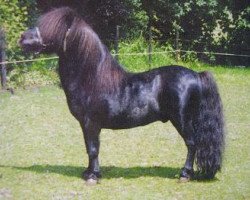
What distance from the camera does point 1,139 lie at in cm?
949

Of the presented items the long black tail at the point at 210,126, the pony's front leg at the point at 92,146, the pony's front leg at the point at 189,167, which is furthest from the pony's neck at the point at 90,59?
the pony's front leg at the point at 189,167

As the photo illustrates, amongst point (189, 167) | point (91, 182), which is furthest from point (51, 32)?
point (189, 167)

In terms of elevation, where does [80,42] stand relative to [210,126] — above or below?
above

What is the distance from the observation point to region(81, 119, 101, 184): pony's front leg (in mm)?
6758

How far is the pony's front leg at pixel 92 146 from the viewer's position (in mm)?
6758

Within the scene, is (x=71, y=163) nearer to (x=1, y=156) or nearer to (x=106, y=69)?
(x=1, y=156)

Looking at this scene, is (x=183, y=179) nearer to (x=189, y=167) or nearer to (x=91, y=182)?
(x=189, y=167)

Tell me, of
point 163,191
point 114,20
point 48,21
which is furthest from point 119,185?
point 114,20

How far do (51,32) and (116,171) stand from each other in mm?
2410

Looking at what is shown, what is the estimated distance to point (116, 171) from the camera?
24.6 feet

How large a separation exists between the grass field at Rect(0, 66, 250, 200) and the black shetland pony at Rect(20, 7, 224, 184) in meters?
0.41

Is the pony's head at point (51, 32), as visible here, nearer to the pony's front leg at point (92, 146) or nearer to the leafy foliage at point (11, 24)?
the pony's front leg at point (92, 146)

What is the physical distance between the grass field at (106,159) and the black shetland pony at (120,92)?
1.34ft

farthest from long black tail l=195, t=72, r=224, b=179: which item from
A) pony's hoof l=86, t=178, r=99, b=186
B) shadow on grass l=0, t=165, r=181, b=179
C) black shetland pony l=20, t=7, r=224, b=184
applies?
pony's hoof l=86, t=178, r=99, b=186
